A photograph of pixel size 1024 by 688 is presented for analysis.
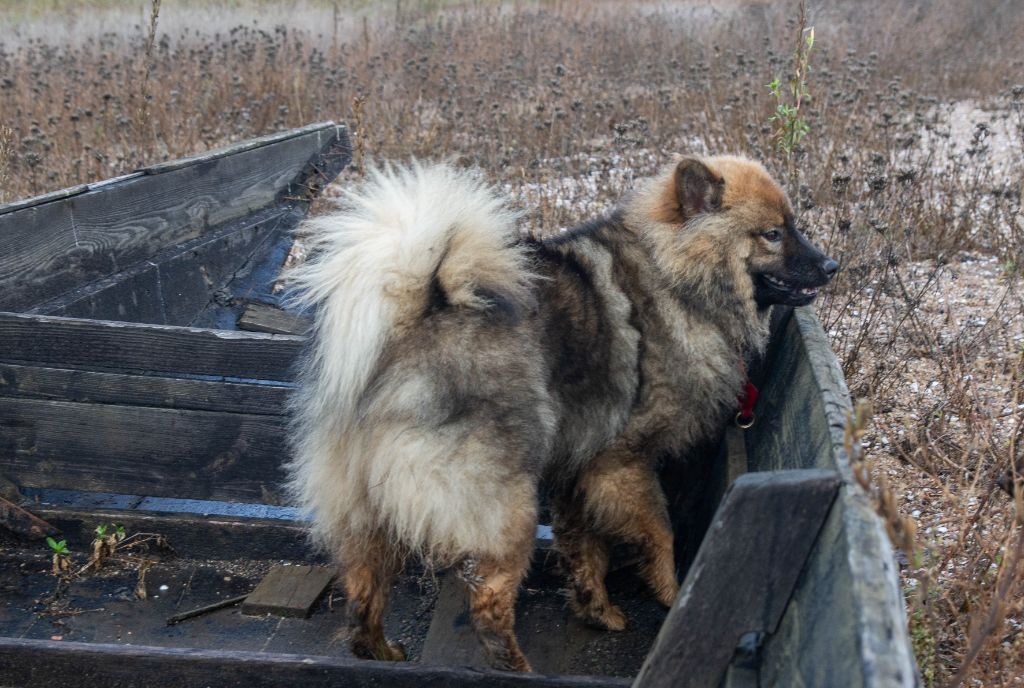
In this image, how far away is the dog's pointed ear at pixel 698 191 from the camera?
320 cm

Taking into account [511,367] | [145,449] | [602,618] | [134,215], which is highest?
[134,215]

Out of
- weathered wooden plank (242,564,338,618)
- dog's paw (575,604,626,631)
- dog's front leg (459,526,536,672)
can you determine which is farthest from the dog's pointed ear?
weathered wooden plank (242,564,338,618)

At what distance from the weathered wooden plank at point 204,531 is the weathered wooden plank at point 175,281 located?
1.07m

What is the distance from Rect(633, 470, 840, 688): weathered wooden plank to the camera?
5.55 feet

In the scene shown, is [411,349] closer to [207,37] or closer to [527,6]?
[207,37]

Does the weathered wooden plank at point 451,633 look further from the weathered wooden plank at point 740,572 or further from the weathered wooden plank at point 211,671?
the weathered wooden plank at point 740,572

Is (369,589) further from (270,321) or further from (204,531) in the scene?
(270,321)

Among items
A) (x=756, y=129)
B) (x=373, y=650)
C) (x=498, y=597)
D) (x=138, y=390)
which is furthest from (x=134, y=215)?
(x=756, y=129)

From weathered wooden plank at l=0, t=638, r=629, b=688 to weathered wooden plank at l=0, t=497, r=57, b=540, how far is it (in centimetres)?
112

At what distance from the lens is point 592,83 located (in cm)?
1036

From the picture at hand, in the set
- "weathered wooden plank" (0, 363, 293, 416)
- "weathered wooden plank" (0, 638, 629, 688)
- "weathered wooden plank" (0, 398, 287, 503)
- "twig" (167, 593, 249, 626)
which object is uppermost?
"weathered wooden plank" (0, 363, 293, 416)

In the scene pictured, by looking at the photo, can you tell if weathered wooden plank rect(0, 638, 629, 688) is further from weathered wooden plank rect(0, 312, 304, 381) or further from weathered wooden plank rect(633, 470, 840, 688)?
weathered wooden plank rect(0, 312, 304, 381)

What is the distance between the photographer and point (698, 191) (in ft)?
10.6

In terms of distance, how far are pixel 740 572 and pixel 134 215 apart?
4.03 m
